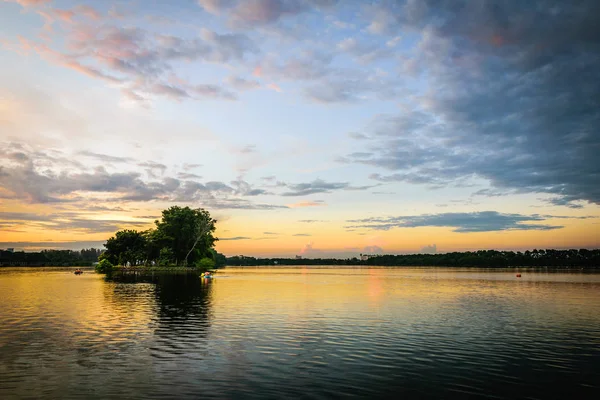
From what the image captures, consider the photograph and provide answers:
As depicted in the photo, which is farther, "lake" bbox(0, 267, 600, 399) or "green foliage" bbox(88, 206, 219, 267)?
"green foliage" bbox(88, 206, 219, 267)

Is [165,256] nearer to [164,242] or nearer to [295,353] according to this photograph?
[164,242]

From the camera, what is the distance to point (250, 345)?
32875 mm

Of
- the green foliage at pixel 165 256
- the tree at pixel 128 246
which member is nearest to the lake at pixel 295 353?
the green foliage at pixel 165 256

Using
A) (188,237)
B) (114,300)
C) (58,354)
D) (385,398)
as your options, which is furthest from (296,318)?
(188,237)

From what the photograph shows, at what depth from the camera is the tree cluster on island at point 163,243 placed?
188250 mm

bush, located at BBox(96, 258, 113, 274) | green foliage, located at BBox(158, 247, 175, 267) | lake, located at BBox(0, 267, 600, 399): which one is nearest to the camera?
lake, located at BBox(0, 267, 600, 399)

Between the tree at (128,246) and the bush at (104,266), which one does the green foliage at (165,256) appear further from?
the bush at (104,266)

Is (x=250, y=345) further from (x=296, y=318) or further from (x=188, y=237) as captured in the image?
(x=188, y=237)

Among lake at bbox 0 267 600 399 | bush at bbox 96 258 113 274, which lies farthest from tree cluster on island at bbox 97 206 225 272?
lake at bbox 0 267 600 399

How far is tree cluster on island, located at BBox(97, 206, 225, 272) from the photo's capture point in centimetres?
18825

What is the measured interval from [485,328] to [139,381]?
32194 millimetres

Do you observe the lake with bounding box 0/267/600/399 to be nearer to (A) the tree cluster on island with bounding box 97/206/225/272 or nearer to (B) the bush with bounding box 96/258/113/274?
(A) the tree cluster on island with bounding box 97/206/225/272

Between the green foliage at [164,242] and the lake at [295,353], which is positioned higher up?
the green foliage at [164,242]

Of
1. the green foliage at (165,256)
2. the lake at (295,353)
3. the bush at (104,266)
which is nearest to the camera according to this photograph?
the lake at (295,353)
